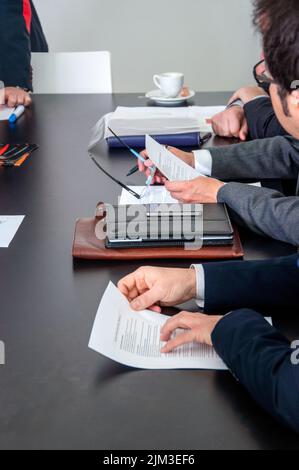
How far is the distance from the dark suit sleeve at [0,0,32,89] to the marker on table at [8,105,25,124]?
0.35 m

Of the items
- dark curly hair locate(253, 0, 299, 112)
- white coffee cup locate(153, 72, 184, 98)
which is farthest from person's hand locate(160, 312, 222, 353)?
white coffee cup locate(153, 72, 184, 98)

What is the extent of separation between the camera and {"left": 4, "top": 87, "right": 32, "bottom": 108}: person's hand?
2.21 m

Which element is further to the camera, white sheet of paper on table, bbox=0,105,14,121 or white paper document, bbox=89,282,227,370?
white sheet of paper on table, bbox=0,105,14,121

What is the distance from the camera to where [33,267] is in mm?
1115

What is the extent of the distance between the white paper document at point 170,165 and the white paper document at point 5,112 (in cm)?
78

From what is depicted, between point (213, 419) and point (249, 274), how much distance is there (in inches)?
13.2

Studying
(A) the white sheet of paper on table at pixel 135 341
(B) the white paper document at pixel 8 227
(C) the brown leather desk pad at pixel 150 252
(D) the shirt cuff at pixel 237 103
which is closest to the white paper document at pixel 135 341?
(A) the white sheet of paper on table at pixel 135 341

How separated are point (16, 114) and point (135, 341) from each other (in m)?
1.38

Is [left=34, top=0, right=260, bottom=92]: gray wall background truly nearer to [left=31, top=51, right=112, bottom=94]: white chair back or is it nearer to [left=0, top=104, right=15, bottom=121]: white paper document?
[left=31, top=51, right=112, bottom=94]: white chair back

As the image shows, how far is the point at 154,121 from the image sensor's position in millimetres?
1867

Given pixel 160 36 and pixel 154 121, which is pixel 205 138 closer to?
pixel 154 121

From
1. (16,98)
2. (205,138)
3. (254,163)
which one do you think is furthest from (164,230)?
(16,98)
